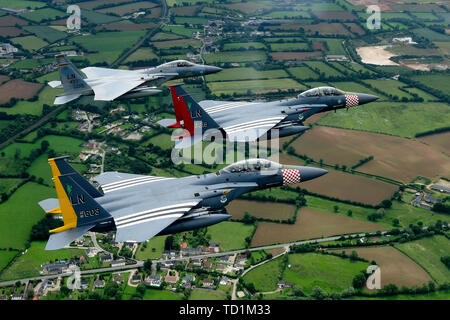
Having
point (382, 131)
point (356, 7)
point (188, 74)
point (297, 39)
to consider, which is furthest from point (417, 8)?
point (188, 74)

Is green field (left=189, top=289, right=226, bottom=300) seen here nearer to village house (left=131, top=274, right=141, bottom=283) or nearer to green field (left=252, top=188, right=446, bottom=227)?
village house (left=131, top=274, right=141, bottom=283)

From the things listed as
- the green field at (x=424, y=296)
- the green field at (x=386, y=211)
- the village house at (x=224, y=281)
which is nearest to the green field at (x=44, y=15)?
the green field at (x=386, y=211)

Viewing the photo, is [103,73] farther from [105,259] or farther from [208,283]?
[208,283]

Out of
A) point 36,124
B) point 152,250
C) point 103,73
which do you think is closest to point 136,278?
point 152,250

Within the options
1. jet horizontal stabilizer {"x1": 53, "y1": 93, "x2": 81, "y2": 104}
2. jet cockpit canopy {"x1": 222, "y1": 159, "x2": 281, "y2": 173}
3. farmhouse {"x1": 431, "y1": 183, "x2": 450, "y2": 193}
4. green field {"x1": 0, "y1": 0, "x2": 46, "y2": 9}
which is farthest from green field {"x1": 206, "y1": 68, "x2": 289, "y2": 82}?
green field {"x1": 0, "y1": 0, "x2": 46, "y2": 9}

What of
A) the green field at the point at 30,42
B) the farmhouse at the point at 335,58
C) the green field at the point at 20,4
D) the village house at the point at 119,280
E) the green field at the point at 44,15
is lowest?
the village house at the point at 119,280

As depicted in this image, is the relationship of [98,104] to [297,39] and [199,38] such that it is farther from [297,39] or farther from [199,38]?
[297,39]

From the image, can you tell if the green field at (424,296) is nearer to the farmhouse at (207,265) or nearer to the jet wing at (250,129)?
the farmhouse at (207,265)
